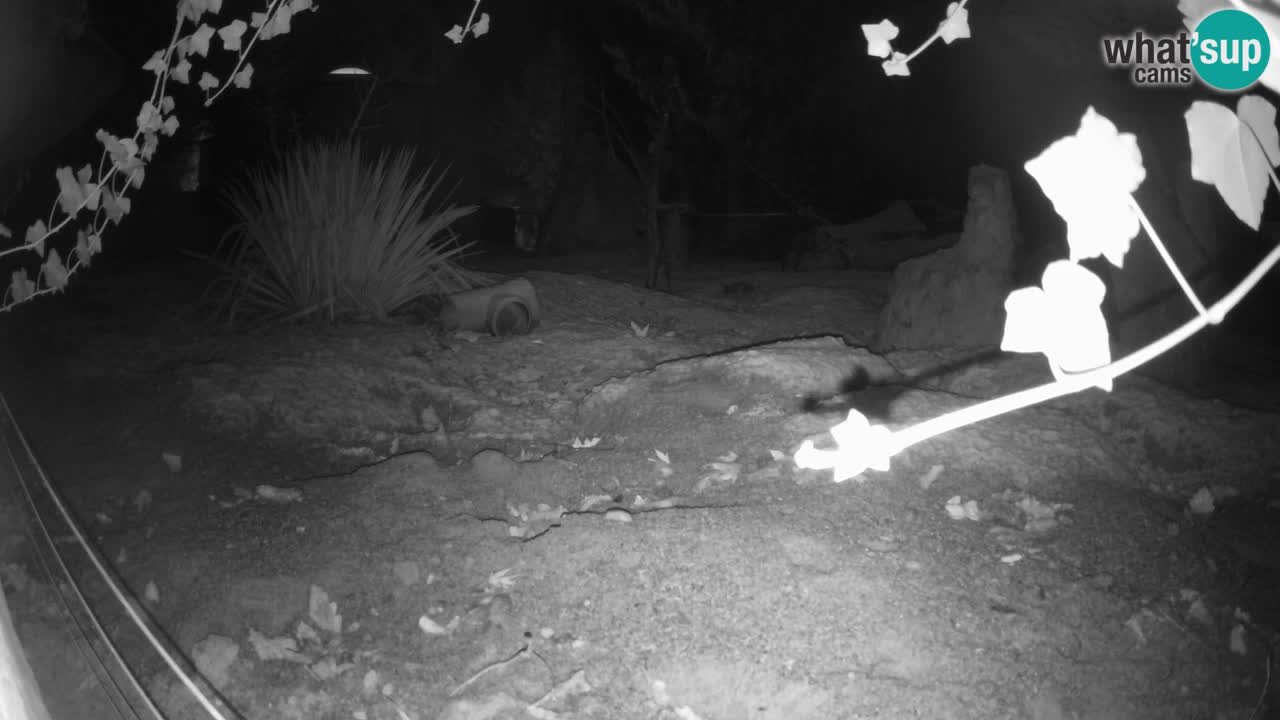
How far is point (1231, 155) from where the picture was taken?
0.69 metres

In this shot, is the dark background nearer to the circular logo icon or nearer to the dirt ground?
the dirt ground

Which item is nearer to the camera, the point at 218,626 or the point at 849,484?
the point at 218,626

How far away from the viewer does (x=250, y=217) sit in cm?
380

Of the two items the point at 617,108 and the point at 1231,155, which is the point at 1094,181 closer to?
the point at 1231,155

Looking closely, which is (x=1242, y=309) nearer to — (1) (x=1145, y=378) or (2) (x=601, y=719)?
(1) (x=1145, y=378)

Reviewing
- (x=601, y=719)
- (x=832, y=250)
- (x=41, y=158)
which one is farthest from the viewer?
(x=832, y=250)

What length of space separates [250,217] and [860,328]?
2835 mm

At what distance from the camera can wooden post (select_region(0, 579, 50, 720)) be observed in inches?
46.7

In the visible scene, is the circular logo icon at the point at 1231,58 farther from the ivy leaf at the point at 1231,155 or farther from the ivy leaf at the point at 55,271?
the ivy leaf at the point at 55,271

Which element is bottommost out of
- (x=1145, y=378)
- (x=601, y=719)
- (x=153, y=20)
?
(x=601, y=719)

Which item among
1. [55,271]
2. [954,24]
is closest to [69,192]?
[55,271]

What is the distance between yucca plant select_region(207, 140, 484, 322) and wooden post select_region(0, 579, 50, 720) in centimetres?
235

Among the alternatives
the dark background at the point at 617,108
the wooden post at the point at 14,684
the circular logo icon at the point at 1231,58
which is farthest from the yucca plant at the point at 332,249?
the circular logo icon at the point at 1231,58

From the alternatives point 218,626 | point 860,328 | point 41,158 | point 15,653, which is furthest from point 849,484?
point 41,158
